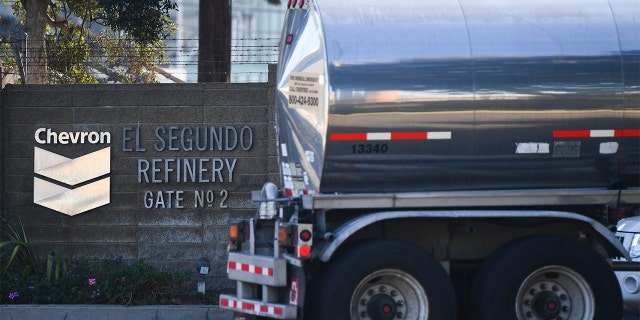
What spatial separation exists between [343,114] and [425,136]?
0.72m

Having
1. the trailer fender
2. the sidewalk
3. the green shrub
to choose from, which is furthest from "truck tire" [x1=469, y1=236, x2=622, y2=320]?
the green shrub

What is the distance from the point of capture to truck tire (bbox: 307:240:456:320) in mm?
7512

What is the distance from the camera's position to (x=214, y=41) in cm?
1380

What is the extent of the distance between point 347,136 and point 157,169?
475 cm

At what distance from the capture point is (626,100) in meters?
8.00

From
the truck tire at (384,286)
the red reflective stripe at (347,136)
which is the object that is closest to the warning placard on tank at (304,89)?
the red reflective stripe at (347,136)

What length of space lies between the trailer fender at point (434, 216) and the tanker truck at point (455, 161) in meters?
0.01

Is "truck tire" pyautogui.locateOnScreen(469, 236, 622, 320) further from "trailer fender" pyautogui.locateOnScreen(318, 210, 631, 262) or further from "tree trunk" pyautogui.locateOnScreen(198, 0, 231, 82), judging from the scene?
"tree trunk" pyautogui.locateOnScreen(198, 0, 231, 82)

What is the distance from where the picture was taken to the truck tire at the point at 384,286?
7.51 meters

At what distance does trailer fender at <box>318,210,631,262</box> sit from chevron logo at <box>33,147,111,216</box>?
5.07m

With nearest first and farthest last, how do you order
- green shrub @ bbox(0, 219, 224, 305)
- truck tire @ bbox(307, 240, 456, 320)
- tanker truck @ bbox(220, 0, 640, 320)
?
truck tire @ bbox(307, 240, 456, 320)
tanker truck @ bbox(220, 0, 640, 320)
green shrub @ bbox(0, 219, 224, 305)

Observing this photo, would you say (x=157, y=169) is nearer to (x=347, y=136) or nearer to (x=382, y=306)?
(x=347, y=136)

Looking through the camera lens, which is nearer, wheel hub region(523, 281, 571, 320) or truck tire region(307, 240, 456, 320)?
truck tire region(307, 240, 456, 320)

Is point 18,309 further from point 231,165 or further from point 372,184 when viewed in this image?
point 372,184
